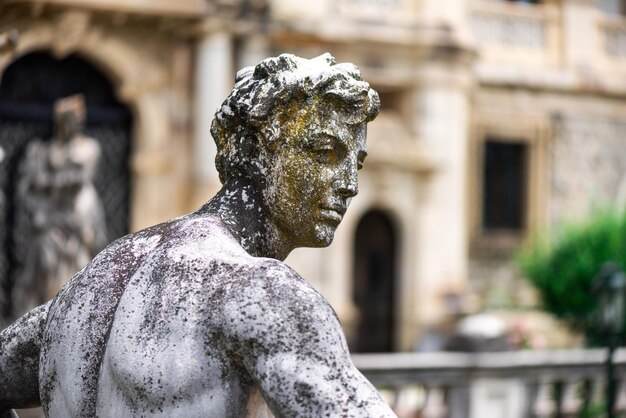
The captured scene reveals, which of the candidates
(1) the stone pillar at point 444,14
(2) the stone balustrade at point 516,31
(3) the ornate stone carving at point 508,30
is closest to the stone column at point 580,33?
(2) the stone balustrade at point 516,31

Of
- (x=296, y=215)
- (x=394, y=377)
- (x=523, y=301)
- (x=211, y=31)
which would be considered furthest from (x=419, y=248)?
(x=296, y=215)

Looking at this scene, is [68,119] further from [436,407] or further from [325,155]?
[325,155]

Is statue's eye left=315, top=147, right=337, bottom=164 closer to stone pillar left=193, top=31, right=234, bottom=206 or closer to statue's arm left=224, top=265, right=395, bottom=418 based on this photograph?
statue's arm left=224, top=265, right=395, bottom=418

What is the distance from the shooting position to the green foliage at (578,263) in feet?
48.3

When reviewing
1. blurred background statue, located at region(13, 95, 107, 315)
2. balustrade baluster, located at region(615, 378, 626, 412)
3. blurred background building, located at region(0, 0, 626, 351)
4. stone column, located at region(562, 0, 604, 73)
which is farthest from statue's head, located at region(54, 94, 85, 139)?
stone column, located at region(562, 0, 604, 73)

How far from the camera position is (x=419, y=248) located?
55.9 feet

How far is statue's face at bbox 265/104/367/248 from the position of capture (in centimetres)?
201

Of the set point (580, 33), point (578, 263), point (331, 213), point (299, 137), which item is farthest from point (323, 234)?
point (580, 33)

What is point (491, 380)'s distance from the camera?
31.0ft

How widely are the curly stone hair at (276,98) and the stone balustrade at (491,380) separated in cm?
708

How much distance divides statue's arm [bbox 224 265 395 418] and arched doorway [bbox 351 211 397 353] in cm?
1558

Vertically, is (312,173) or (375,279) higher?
(312,173)

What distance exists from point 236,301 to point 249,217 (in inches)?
11.6

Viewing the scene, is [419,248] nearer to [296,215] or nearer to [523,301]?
[523,301]
